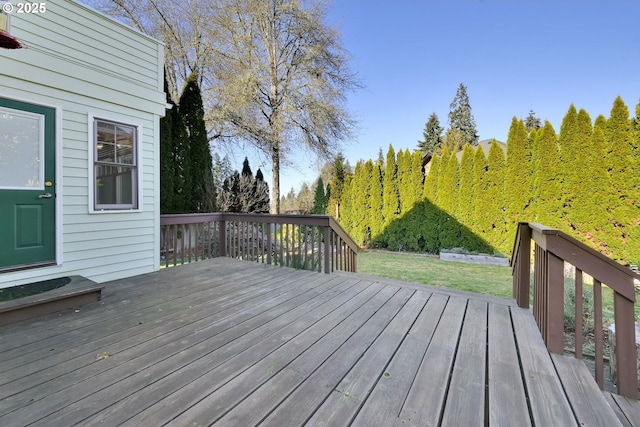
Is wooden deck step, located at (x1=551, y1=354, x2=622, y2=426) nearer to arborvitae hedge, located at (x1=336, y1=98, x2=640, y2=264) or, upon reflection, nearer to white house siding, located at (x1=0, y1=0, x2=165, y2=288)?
white house siding, located at (x1=0, y1=0, x2=165, y2=288)

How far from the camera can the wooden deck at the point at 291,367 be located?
1251 millimetres

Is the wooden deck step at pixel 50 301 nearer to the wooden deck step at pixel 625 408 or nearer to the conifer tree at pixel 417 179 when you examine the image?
the wooden deck step at pixel 625 408

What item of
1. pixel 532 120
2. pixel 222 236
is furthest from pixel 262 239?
pixel 532 120

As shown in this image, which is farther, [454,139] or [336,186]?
[454,139]

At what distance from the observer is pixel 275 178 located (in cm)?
1031

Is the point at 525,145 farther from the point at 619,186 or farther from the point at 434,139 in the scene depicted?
the point at 434,139

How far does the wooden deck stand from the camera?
1.25 meters

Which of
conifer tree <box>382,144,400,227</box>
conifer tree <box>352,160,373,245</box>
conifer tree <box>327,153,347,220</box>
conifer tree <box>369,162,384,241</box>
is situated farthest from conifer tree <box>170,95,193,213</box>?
conifer tree <box>382,144,400,227</box>

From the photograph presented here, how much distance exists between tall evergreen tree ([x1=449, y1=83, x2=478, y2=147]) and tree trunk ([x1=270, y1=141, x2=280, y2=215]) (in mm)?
21645

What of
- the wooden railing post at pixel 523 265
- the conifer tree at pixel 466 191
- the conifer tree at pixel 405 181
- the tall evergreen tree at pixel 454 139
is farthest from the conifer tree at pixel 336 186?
the tall evergreen tree at pixel 454 139

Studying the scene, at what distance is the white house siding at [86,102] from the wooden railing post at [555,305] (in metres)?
4.54

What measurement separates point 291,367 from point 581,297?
185cm

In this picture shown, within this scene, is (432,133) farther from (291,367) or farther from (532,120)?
(291,367)

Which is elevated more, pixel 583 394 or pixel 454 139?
pixel 454 139
